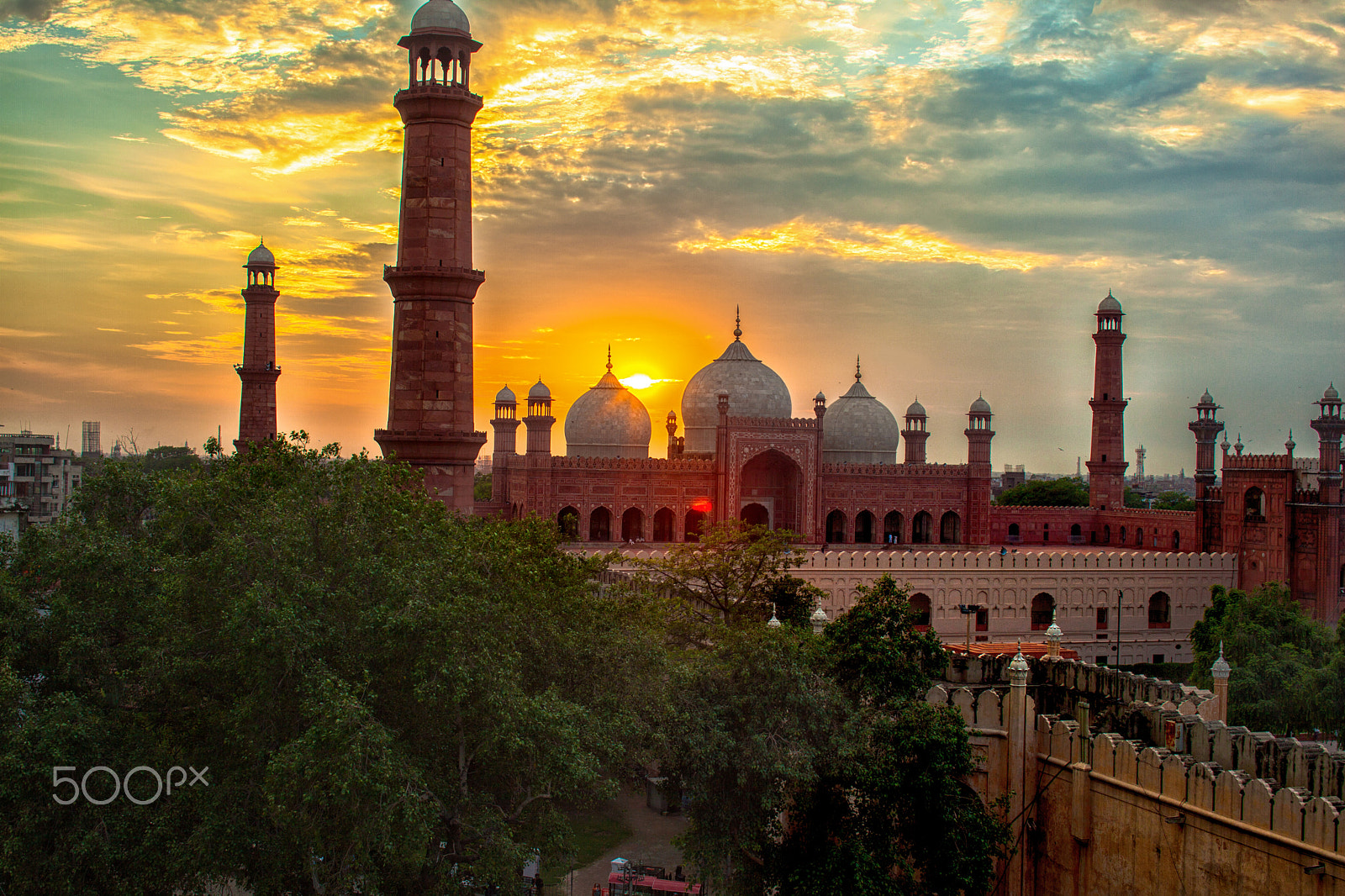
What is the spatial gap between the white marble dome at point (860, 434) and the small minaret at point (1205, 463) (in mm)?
11824

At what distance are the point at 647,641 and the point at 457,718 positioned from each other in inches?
121

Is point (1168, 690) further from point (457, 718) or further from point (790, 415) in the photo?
point (790, 415)

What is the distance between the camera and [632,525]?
41.8 meters

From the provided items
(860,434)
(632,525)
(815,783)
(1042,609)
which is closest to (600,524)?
(632,525)

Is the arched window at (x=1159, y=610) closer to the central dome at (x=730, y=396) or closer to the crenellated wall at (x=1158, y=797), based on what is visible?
the central dome at (x=730, y=396)

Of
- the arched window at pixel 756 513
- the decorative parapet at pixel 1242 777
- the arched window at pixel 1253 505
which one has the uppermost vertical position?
the arched window at pixel 1253 505

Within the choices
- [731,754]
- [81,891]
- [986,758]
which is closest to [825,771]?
[731,754]

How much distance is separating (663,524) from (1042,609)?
13604 millimetres

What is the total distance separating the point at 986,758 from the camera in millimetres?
15352

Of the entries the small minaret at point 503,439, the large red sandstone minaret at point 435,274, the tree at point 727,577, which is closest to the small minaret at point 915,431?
the small minaret at point 503,439

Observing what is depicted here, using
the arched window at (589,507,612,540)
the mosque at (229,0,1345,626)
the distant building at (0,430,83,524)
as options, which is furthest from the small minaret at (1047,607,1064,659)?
the distant building at (0,430,83,524)

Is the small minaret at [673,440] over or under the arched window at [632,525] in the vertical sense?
over

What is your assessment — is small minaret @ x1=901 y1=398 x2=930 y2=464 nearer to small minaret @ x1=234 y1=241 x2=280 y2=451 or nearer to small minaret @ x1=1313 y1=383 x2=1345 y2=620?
small minaret @ x1=1313 y1=383 x2=1345 y2=620

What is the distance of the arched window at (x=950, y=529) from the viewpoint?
4491 cm
